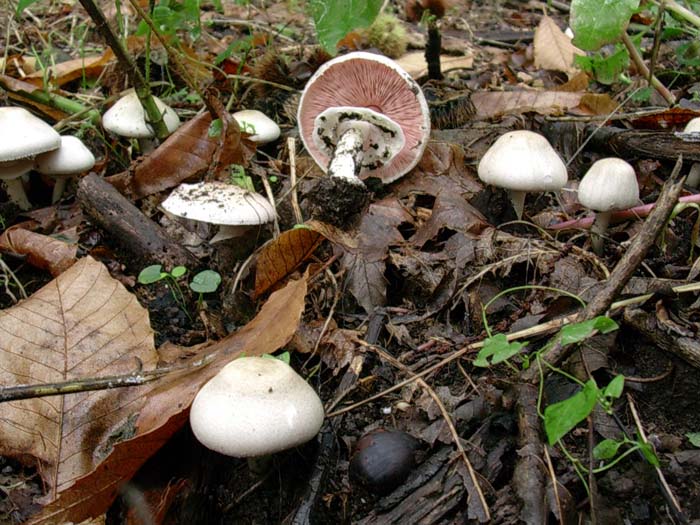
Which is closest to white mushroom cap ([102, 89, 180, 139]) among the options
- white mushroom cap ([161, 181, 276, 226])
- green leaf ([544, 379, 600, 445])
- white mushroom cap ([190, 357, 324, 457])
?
white mushroom cap ([161, 181, 276, 226])

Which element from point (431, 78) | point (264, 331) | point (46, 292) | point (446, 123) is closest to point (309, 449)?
point (264, 331)

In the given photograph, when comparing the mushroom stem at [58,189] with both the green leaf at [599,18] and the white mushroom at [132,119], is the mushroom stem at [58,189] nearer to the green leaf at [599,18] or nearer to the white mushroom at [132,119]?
the white mushroom at [132,119]

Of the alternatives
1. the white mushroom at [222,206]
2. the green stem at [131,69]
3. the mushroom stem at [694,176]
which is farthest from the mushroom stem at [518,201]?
the green stem at [131,69]

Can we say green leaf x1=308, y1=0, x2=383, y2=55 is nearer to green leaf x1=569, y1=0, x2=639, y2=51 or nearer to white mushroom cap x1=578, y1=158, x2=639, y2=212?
green leaf x1=569, y1=0, x2=639, y2=51

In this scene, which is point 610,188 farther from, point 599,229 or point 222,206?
point 222,206

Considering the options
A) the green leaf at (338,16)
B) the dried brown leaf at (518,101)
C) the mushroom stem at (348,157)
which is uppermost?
the green leaf at (338,16)
